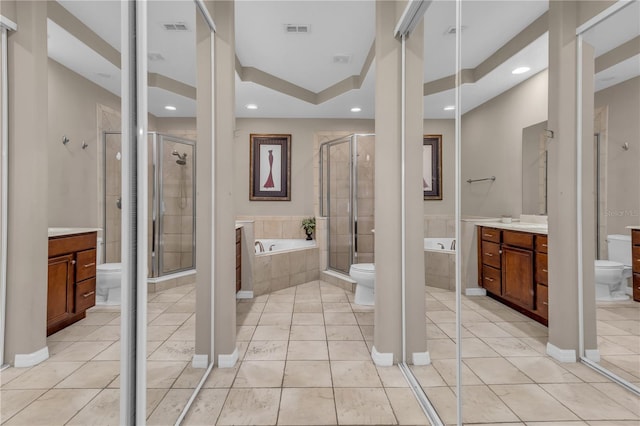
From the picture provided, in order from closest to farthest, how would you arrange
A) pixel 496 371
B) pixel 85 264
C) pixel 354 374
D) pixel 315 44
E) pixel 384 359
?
pixel 85 264, pixel 496 371, pixel 354 374, pixel 384 359, pixel 315 44

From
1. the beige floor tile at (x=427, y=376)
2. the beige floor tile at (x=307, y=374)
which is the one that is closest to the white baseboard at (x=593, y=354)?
the beige floor tile at (x=427, y=376)

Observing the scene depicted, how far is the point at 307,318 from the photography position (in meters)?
2.86

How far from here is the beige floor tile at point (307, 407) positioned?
148 centimetres

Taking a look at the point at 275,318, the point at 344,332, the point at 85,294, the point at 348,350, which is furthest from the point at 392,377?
the point at 85,294

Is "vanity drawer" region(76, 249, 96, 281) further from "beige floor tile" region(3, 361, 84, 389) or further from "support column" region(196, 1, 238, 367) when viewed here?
"support column" region(196, 1, 238, 367)

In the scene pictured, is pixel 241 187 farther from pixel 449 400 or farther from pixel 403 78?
pixel 449 400

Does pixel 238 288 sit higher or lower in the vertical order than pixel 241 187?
lower

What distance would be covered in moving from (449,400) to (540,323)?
782mm

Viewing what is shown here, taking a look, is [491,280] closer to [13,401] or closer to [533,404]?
[533,404]

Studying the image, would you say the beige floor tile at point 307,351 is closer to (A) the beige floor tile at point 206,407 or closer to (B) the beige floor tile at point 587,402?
(A) the beige floor tile at point 206,407

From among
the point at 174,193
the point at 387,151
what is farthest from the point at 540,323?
the point at 174,193

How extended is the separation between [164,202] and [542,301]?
4.75 feet

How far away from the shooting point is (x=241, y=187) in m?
4.96

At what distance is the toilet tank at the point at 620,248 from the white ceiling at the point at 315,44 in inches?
12.2
